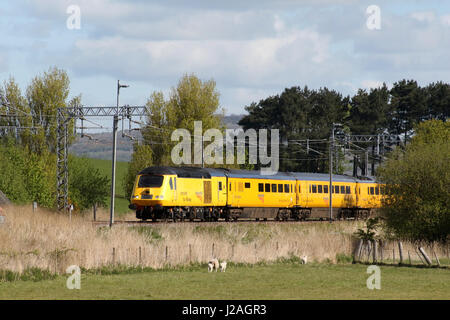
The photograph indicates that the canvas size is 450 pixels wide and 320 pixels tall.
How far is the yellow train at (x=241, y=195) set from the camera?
161ft

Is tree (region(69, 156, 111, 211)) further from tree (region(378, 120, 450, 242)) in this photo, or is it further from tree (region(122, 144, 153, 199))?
tree (region(378, 120, 450, 242))

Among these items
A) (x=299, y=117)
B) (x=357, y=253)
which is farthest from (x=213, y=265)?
(x=299, y=117)

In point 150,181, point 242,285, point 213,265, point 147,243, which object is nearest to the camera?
point 242,285

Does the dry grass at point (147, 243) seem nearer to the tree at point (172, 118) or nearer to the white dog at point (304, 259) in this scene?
the white dog at point (304, 259)

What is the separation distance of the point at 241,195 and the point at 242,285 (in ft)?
89.2

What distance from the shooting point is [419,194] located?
5141 centimetres

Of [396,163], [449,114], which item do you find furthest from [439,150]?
[449,114]

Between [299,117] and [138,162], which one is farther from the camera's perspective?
[299,117]

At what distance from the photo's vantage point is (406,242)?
→ 48344 mm

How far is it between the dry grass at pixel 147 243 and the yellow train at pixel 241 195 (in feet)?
11.9

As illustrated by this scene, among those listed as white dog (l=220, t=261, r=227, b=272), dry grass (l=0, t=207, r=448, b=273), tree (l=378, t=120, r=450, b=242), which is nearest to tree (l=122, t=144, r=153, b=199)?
dry grass (l=0, t=207, r=448, b=273)

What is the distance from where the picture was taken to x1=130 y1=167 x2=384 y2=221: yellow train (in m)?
49.0

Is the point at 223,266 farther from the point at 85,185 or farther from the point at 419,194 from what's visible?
the point at 85,185
